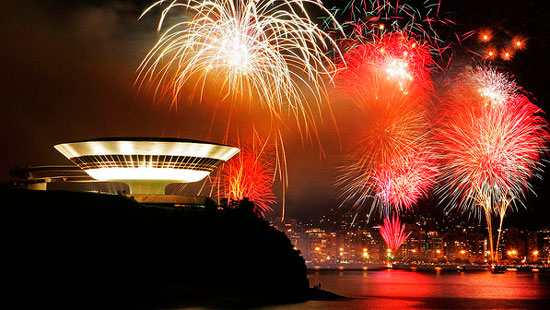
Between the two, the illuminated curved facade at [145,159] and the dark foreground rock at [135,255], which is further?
the illuminated curved facade at [145,159]

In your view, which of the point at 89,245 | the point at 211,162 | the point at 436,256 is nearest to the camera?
the point at 89,245

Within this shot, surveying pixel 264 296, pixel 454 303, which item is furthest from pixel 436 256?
pixel 264 296

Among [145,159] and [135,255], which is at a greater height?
[145,159]

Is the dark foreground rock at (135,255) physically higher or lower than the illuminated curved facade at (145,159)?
lower

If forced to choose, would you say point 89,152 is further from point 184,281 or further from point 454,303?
point 454,303

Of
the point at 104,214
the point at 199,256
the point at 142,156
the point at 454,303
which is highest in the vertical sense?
the point at 142,156
